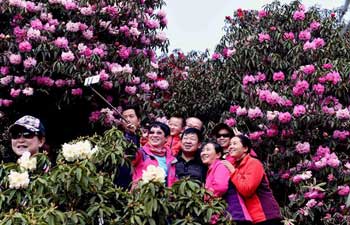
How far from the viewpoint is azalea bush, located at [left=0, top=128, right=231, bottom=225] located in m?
2.86

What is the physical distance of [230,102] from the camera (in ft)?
28.4

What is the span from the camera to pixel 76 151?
9.84 feet

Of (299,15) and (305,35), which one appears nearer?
(305,35)

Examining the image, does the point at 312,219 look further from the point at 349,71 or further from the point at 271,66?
the point at 271,66

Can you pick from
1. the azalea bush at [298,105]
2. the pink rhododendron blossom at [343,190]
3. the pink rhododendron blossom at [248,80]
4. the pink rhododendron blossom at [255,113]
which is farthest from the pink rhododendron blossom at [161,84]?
the pink rhododendron blossom at [343,190]

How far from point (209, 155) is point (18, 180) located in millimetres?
2228

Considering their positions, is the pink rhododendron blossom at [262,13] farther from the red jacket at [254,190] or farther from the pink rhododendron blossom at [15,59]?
the red jacket at [254,190]

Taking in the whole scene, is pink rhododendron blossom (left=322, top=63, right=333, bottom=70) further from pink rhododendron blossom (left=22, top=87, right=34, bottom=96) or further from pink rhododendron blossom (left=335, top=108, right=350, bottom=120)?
pink rhododendron blossom (left=22, top=87, right=34, bottom=96)

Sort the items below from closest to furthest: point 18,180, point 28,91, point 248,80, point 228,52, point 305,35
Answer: point 18,180
point 28,91
point 248,80
point 305,35
point 228,52

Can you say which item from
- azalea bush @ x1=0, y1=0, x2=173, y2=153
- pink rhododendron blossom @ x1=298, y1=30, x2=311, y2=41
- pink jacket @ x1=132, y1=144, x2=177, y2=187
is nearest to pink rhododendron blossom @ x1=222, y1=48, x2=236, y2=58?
pink rhododendron blossom @ x1=298, y1=30, x2=311, y2=41

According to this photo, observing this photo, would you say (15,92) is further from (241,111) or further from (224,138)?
(224,138)

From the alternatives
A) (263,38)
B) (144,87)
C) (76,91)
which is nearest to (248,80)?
(263,38)

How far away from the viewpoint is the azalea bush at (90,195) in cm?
286

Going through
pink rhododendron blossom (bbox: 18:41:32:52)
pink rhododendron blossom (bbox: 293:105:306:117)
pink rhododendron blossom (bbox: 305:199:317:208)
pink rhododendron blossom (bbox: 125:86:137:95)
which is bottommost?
pink rhododendron blossom (bbox: 305:199:317:208)
